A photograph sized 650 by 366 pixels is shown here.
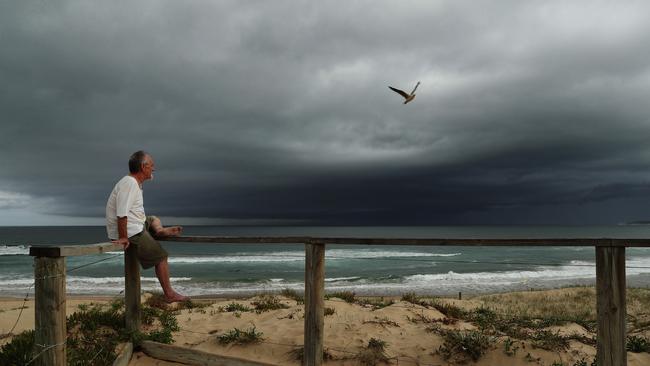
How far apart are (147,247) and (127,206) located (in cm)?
73

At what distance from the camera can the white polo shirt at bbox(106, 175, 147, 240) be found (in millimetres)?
5348

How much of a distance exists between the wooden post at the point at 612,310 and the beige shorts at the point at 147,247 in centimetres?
507

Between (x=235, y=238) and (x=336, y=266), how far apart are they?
1387 inches

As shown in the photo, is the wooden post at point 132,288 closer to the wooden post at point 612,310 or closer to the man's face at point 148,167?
the man's face at point 148,167

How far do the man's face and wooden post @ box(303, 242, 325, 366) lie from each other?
7.60ft

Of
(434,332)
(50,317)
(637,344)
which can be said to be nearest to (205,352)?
(50,317)

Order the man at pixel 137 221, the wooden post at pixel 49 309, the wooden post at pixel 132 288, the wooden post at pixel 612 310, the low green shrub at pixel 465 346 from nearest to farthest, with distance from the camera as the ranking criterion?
the wooden post at pixel 612 310, the wooden post at pixel 49 309, the man at pixel 137 221, the low green shrub at pixel 465 346, the wooden post at pixel 132 288

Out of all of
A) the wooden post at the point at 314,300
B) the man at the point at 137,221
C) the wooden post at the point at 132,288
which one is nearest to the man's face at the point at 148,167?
the man at the point at 137,221

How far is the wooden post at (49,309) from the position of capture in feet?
14.6

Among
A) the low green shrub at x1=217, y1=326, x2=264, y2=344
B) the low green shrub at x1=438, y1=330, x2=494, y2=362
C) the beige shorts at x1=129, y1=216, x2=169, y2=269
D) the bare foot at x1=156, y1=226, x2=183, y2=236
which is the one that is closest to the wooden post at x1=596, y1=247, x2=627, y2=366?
the low green shrub at x1=438, y1=330, x2=494, y2=362

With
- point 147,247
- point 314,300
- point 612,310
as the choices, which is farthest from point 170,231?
point 612,310

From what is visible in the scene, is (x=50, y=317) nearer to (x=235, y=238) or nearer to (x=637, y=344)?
(x=235, y=238)

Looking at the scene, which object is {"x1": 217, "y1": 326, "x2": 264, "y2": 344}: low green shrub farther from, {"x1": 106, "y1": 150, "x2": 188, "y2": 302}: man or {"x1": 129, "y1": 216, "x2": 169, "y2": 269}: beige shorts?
{"x1": 129, "y1": 216, "x2": 169, "y2": 269}: beige shorts

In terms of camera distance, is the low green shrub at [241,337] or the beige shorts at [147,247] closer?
the beige shorts at [147,247]
